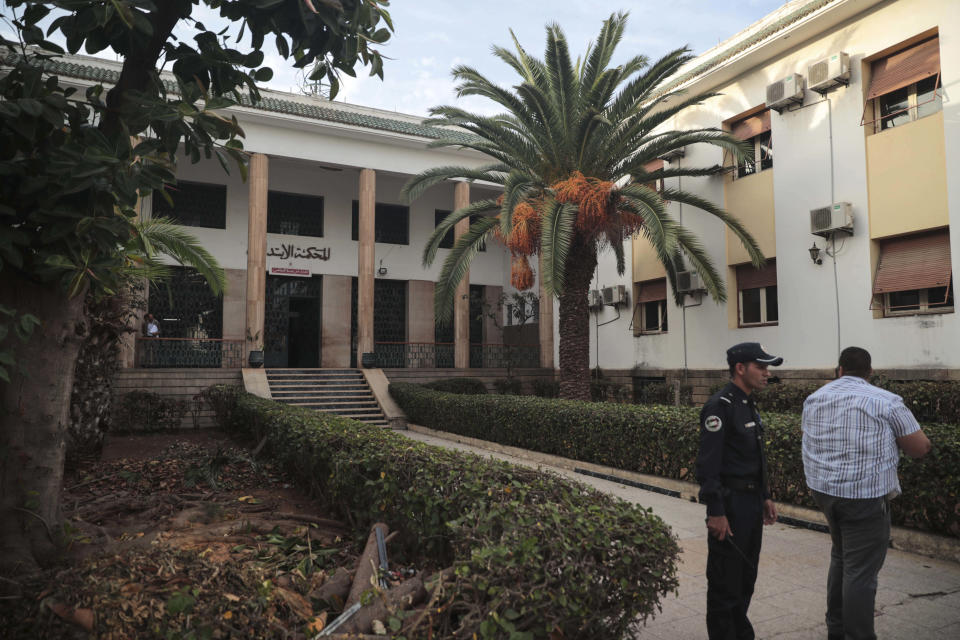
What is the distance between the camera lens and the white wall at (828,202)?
11.4 meters

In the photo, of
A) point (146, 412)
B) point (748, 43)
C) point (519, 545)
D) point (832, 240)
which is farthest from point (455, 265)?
point (519, 545)

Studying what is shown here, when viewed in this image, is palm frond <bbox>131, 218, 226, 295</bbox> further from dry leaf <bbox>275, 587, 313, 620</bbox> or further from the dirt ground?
dry leaf <bbox>275, 587, 313, 620</bbox>

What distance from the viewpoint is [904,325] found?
11.9 meters

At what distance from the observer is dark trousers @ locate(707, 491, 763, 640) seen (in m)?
3.44

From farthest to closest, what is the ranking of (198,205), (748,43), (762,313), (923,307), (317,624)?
1. (198,205)
2. (762,313)
3. (748,43)
4. (923,307)
5. (317,624)

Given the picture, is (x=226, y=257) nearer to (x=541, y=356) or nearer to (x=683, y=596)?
(x=541, y=356)

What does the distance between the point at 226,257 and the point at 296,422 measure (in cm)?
1536

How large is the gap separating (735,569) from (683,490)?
4.94 m

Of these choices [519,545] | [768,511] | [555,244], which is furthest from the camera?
[555,244]

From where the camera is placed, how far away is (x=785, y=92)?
45.7 ft

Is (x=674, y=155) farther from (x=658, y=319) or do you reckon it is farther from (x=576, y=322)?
(x=576, y=322)

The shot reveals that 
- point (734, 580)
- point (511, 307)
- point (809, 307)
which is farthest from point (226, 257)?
point (734, 580)

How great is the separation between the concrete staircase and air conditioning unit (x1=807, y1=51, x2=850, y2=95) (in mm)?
12758

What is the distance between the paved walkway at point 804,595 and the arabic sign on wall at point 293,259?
18678 mm
